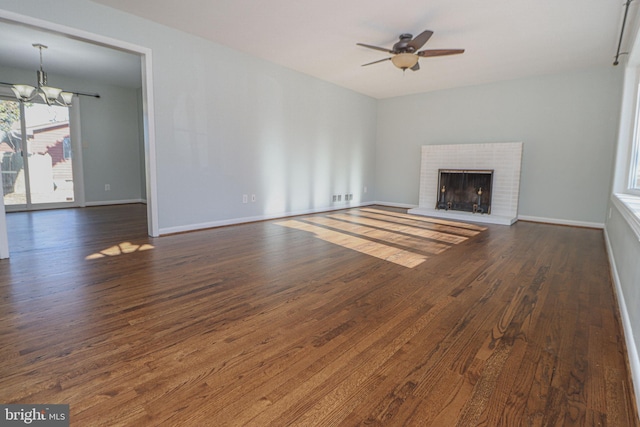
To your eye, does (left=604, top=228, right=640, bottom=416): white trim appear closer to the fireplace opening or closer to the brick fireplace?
the brick fireplace

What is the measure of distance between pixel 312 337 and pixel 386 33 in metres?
3.58

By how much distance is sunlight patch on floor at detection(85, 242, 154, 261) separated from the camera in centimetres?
295

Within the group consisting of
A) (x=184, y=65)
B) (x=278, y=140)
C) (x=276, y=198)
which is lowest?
(x=276, y=198)

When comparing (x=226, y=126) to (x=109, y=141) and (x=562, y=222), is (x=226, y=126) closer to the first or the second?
(x=109, y=141)

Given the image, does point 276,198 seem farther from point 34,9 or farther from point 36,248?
point 34,9

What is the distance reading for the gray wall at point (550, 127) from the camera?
4.68m

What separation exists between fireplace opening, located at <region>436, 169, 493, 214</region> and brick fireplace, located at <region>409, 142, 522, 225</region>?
0.04 m

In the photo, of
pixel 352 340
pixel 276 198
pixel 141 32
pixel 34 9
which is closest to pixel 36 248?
pixel 34 9

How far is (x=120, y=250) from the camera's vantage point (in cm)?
317

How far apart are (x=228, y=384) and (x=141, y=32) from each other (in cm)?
381

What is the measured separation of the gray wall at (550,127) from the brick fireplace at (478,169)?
0.79ft

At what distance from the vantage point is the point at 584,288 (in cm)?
232

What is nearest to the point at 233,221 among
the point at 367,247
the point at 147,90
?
the point at 147,90

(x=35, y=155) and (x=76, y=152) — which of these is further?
(x=76, y=152)
